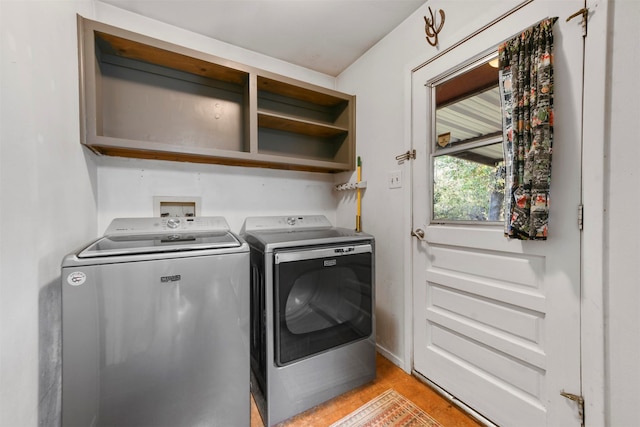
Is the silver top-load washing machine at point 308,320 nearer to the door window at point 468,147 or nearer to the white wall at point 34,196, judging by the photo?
the door window at point 468,147

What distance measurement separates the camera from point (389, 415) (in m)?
1.38

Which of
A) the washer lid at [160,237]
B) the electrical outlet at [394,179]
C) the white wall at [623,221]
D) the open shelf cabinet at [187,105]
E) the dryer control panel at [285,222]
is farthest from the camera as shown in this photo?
the dryer control panel at [285,222]

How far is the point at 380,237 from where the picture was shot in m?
1.94

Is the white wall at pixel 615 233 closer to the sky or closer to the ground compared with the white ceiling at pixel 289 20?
closer to the ground

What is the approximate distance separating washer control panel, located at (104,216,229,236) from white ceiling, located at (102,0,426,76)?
1.39m

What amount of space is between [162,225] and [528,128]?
2.08 metres

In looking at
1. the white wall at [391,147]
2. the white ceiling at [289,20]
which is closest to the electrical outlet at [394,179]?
the white wall at [391,147]

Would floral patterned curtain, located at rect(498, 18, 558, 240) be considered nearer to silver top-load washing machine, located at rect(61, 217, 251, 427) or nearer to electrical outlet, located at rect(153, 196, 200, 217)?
silver top-load washing machine, located at rect(61, 217, 251, 427)

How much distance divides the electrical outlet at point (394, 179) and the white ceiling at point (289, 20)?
106cm

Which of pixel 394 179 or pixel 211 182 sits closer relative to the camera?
pixel 394 179

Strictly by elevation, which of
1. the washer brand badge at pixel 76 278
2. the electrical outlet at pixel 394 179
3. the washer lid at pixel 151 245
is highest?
the electrical outlet at pixel 394 179

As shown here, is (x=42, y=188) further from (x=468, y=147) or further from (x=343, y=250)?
(x=468, y=147)

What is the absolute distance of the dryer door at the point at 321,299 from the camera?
1.35 m

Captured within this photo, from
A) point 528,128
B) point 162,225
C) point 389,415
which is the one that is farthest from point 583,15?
point 162,225
